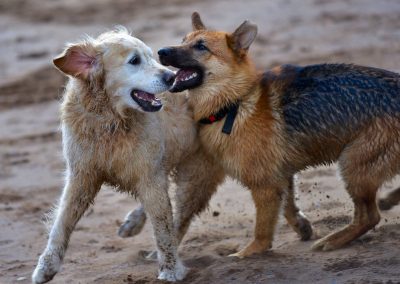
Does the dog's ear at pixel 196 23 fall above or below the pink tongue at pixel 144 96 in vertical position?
above

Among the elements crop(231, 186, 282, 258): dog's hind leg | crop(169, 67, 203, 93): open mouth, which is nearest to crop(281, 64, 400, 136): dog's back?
crop(231, 186, 282, 258): dog's hind leg

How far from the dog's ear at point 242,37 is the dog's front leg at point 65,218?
5.47 ft

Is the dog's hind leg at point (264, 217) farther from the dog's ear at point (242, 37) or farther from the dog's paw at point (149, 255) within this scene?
the dog's ear at point (242, 37)

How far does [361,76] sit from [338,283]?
1.88 meters

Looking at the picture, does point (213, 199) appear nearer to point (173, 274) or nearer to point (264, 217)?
point (264, 217)

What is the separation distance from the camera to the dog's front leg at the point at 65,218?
23.8ft

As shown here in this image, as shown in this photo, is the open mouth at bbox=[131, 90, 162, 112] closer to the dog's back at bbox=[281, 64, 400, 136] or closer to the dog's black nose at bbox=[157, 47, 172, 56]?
the dog's black nose at bbox=[157, 47, 172, 56]

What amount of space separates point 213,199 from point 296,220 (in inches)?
64.0

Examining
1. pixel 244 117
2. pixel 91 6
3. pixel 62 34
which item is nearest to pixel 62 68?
pixel 244 117

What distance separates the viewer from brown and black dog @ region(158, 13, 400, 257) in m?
7.67

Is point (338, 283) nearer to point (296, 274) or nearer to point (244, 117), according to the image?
point (296, 274)

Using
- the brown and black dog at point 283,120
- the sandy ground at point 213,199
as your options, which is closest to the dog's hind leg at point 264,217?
the brown and black dog at point 283,120

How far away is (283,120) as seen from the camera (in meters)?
7.91

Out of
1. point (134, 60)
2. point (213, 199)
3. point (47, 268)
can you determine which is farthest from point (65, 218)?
point (213, 199)
